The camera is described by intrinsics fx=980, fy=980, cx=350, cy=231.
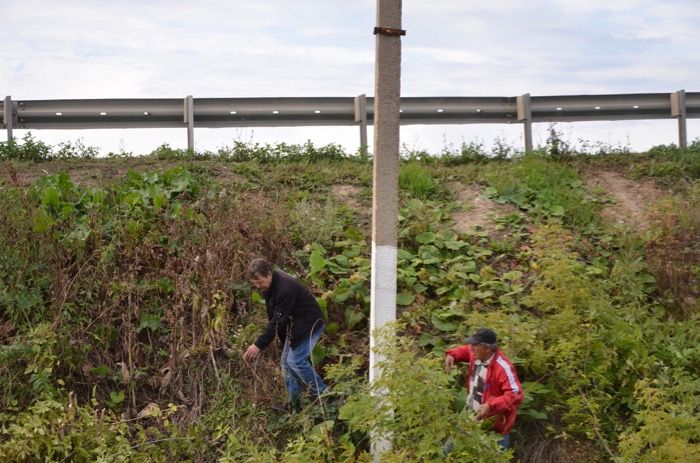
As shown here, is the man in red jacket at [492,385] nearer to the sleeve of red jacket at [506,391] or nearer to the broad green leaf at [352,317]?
the sleeve of red jacket at [506,391]

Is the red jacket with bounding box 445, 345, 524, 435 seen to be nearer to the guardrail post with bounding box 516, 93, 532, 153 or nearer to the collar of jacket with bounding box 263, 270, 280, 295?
the collar of jacket with bounding box 263, 270, 280, 295

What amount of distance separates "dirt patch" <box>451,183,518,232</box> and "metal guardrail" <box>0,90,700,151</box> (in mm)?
2463

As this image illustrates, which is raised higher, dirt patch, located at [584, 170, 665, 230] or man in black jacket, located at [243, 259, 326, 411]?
dirt patch, located at [584, 170, 665, 230]

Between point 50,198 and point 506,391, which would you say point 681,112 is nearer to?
point 506,391

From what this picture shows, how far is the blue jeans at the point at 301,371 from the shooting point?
9.15 meters

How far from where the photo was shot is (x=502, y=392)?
820cm

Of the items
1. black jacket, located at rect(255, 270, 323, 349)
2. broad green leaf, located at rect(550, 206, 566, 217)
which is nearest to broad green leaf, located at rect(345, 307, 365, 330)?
black jacket, located at rect(255, 270, 323, 349)

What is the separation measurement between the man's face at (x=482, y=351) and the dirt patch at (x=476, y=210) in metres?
3.73

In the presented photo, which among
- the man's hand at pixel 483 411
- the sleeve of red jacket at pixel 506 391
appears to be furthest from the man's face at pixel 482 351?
the man's hand at pixel 483 411

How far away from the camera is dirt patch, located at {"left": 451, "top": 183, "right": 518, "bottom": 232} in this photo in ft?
39.5

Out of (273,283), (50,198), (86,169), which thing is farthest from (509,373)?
(86,169)

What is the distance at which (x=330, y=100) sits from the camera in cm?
1518

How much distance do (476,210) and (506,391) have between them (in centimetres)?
460

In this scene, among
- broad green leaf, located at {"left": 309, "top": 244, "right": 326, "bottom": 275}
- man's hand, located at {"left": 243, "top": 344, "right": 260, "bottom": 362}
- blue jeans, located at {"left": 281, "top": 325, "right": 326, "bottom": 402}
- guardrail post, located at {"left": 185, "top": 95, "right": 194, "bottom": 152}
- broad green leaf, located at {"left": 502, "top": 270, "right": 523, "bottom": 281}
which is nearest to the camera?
man's hand, located at {"left": 243, "top": 344, "right": 260, "bottom": 362}
